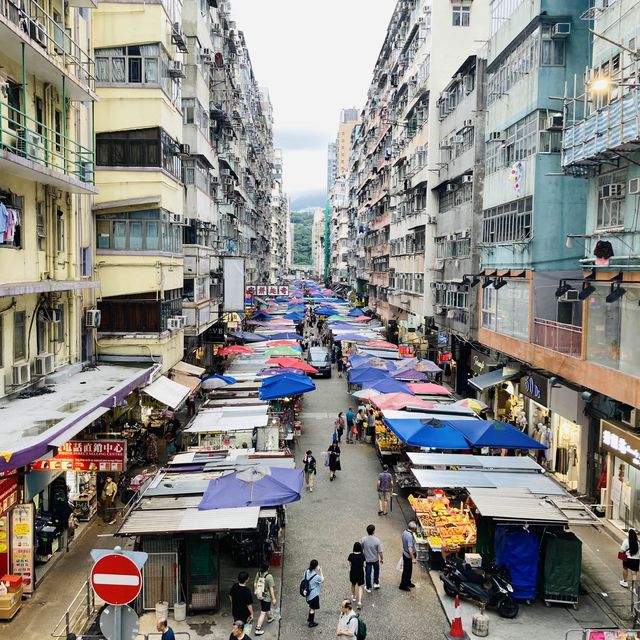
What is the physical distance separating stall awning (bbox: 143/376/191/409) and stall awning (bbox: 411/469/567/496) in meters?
8.80

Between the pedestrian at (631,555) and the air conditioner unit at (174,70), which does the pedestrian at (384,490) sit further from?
the air conditioner unit at (174,70)

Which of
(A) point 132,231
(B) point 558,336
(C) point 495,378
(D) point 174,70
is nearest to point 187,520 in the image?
(B) point 558,336

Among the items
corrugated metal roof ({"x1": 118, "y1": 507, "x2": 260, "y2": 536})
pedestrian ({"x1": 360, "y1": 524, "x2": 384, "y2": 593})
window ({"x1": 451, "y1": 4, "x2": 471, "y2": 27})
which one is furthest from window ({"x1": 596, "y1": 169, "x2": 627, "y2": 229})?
window ({"x1": 451, "y1": 4, "x2": 471, "y2": 27})

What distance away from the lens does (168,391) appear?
22391 mm

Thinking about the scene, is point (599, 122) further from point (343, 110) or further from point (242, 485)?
point (343, 110)

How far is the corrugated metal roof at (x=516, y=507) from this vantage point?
13188 millimetres

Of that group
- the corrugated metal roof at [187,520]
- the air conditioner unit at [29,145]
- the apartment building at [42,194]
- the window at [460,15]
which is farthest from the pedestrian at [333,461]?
the window at [460,15]

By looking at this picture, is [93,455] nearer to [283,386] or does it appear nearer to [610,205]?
[283,386]

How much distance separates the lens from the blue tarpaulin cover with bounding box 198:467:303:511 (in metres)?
13.4

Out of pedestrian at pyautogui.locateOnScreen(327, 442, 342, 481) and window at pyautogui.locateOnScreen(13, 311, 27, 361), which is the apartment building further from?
pedestrian at pyautogui.locateOnScreen(327, 442, 342, 481)

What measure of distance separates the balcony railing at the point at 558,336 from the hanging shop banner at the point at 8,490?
14356mm

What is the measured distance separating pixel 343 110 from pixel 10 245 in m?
167

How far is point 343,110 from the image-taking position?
6836 inches

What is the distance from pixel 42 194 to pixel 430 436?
1241 centimetres
